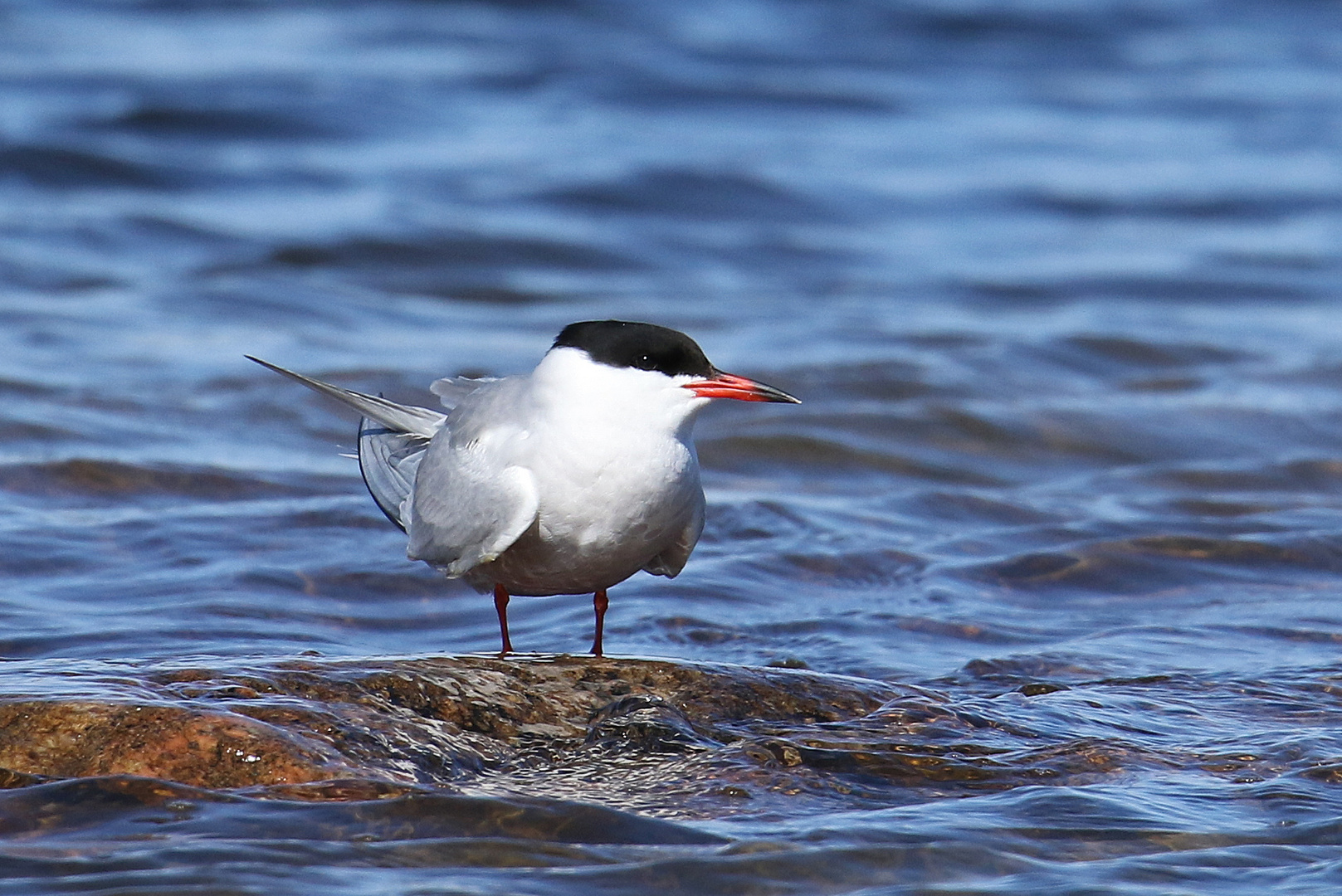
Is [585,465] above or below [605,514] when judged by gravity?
above

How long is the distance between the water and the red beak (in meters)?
0.84

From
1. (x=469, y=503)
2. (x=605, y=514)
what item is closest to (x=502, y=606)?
(x=469, y=503)

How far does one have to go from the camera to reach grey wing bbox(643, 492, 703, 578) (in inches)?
184

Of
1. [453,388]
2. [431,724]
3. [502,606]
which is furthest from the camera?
[453,388]

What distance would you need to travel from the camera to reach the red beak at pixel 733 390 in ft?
14.4

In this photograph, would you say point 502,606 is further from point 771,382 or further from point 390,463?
point 771,382

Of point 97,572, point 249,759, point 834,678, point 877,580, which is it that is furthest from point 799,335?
point 249,759

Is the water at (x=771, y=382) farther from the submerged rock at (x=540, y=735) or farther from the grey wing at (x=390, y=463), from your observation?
the grey wing at (x=390, y=463)

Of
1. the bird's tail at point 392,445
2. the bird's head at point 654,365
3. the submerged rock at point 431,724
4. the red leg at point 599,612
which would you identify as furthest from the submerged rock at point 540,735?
the bird's tail at point 392,445

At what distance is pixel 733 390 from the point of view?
4.39 meters

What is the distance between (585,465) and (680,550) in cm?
51

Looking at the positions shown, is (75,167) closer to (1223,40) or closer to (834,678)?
(834,678)

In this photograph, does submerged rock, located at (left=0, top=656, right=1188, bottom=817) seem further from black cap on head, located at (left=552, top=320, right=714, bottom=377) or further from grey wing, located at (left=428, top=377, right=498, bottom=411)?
grey wing, located at (left=428, top=377, right=498, bottom=411)

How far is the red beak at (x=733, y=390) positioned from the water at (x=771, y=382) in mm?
836
